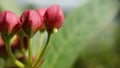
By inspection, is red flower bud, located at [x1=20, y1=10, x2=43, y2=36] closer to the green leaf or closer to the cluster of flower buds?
the cluster of flower buds

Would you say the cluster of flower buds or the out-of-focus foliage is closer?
the cluster of flower buds

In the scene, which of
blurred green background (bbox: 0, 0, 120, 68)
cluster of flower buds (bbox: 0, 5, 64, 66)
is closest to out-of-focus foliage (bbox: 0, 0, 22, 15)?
blurred green background (bbox: 0, 0, 120, 68)

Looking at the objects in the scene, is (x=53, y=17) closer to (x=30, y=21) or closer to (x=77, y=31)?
(x=30, y=21)

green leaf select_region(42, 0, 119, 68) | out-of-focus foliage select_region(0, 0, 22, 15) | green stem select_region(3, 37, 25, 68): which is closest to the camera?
green stem select_region(3, 37, 25, 68)

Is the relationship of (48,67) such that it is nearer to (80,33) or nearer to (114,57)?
(80,33)

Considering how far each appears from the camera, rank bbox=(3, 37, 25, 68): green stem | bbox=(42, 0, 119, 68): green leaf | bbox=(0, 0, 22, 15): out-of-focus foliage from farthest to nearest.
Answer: bbox=(0, 0, 22, 15): out-of-focus foliage < bbox=(42, 0, 119, 68): green leaf < bbox=(3, 37, 25, 68): green stem

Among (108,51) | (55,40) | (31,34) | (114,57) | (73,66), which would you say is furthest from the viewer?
(108,51)

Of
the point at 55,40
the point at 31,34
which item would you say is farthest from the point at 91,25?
the point at 31,34
